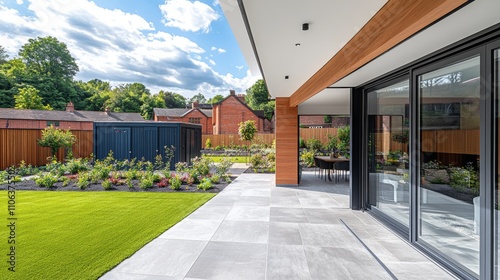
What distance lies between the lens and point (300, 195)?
613 cm

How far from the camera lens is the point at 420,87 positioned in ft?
10.2

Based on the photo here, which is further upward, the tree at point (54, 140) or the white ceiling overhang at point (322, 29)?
the white ceiling overhang at point (322, 29)

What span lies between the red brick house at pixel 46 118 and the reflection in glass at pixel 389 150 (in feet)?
85.5

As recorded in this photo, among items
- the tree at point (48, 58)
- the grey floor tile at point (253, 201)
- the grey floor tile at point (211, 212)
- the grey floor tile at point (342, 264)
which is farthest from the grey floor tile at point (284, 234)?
the tree at point (48, 58)

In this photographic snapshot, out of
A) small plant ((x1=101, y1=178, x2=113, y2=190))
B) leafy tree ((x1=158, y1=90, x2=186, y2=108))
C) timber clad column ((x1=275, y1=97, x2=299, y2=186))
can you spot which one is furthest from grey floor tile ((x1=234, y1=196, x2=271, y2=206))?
leafy tree ((x1=158, y1=90, x2=186, y2=108))

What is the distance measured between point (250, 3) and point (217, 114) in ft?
87.7

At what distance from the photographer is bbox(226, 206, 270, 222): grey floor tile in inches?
167

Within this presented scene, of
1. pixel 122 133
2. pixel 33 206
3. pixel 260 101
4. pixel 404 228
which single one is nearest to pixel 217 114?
pixel 260 101

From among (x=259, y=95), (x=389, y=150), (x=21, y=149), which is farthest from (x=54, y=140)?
(x=259, y=95)

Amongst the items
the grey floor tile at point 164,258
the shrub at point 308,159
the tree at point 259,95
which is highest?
the tree at point 259,95

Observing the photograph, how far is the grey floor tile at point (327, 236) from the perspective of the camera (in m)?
3.26

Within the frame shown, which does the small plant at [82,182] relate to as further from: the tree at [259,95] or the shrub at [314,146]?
the tree at [259,95]

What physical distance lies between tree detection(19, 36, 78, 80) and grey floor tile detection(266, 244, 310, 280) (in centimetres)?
4625

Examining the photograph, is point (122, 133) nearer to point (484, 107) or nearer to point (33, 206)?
point (33, 206)
